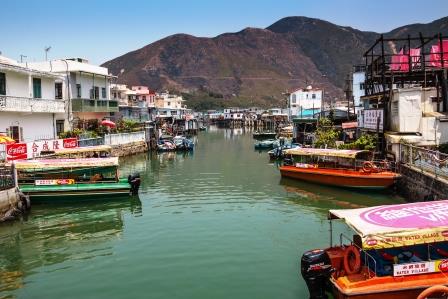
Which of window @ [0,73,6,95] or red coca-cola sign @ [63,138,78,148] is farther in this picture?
red coca-cola sign @ [63,138,78,148]

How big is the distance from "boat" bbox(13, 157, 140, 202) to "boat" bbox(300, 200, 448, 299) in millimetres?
17389

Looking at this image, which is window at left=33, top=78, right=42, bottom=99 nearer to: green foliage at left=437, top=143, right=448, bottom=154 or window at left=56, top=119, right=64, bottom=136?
window at left=56, top=119, right=64, bottom=136

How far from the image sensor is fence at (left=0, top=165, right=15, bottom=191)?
21.8 metres

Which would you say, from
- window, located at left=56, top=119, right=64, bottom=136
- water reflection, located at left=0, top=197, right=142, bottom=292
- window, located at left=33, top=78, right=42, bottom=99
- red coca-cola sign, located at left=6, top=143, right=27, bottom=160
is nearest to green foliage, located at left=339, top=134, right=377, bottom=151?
water reflection, located at left=0, top=197, right=142, bottom=292

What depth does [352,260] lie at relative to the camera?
11.5 metres

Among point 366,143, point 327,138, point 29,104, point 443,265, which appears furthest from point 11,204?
point 327,138

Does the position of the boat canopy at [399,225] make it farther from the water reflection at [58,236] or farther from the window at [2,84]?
the window at [2,84]

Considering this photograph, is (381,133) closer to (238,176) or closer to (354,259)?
(238,176)

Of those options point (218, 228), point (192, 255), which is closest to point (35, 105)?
point (218, 228)

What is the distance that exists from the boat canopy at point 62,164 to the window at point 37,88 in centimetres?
1413

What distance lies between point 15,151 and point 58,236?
35.1 feet

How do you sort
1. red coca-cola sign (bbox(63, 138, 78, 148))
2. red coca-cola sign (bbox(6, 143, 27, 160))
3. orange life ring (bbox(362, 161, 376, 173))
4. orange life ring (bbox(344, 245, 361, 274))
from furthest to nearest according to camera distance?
red coca-cola sign (bbox(63, 138, 78, 148)), orange life ring (bbox(362, 161, 376, 173)), red coca-cola sign (bbox(6, 143, 27, 160)), orange life ring (bbox(344, 245, 361, 274))

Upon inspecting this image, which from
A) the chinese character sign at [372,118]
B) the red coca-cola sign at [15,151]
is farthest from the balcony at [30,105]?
the chinese character sign at [372,118]

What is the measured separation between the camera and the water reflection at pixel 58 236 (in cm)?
1611
